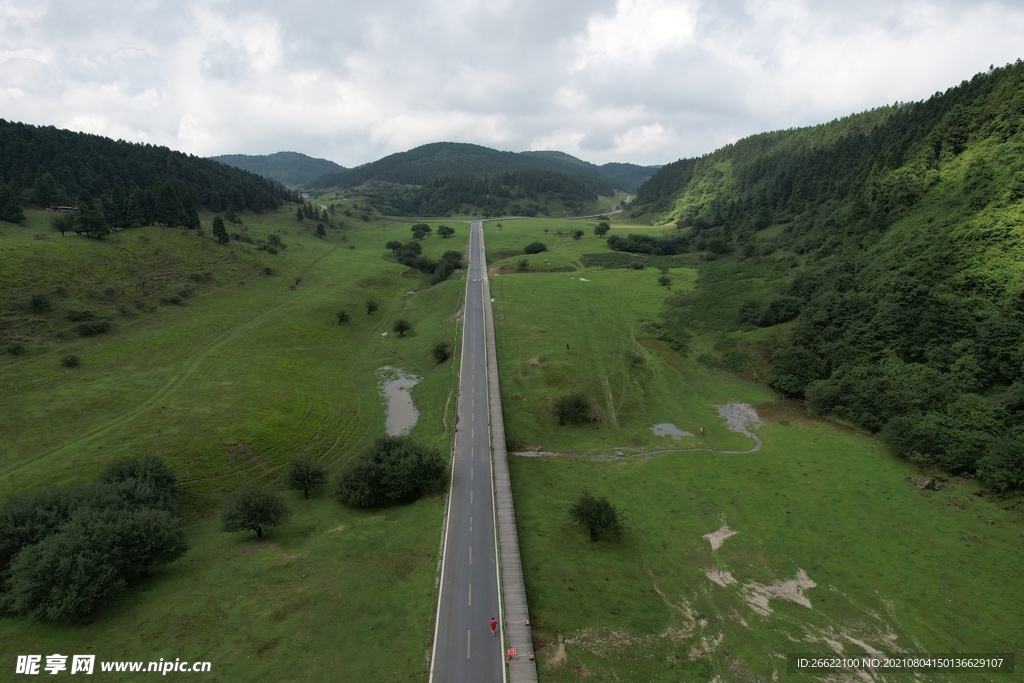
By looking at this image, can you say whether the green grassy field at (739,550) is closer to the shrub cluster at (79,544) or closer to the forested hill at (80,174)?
the shrub cluster at (79,544)

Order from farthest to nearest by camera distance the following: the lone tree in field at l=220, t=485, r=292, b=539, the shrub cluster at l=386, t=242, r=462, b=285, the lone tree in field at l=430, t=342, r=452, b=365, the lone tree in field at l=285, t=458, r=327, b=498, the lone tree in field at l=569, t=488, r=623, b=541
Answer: the shrub cluster at l=386, t=242, r=462, b=285
the lone tree in field at l=430, t=342, r=452, b=365
the lone tree in field at l=285, t=458, r=327, b=498
the lone tree in field at l=569, t=488, r=623, b=541
the lone tree in field at l=220, t=485, r=292, b=539

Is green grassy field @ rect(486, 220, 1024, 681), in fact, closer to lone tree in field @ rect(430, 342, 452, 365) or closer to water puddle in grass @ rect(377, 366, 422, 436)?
lone tree in field @ rect(430, 342, 452, 365)

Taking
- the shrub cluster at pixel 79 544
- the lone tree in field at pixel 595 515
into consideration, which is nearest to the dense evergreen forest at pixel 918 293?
the lone tree in field at pixel 595 515

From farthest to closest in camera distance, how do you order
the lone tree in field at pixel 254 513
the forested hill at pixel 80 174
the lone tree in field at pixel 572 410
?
the forested hill at pixel 80 174 < the lone tree in field at pixel 572 410 < the lone tree in field at pixel 254 513

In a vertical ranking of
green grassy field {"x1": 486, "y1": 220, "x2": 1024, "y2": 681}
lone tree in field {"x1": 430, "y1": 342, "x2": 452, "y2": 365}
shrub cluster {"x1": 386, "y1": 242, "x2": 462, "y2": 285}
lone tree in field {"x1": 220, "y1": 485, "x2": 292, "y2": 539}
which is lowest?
green grassy field {"x1": 486, "y1": 220, "x2": 1024, "y2": 681}

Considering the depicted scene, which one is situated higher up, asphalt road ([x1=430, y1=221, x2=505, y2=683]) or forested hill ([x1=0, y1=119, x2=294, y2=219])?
forested hill ([x1=0, y1=119, x2=294, y2=219])

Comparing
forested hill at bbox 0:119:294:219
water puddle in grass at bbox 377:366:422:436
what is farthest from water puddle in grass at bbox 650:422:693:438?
forested hill at bbox 0:119:294:219
